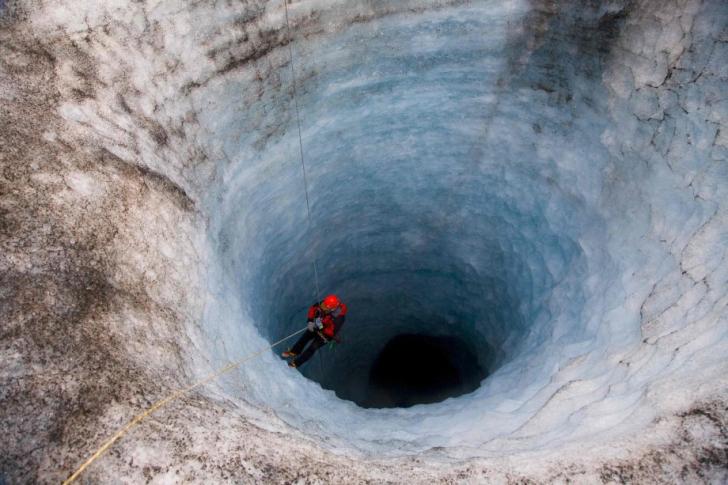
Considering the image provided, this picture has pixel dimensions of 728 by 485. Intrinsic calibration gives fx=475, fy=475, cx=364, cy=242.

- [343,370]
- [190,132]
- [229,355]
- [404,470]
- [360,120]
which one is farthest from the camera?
[343,370]

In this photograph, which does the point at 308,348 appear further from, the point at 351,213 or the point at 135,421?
the point at 135,421

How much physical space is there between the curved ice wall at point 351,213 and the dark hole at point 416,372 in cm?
205

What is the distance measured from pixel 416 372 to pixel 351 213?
3.81 meters

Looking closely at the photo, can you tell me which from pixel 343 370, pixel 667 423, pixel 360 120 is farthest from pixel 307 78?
pixel 343 370

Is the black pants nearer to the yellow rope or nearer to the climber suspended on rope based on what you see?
the climber suspended on rope

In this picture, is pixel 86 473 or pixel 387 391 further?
pixel 387 391

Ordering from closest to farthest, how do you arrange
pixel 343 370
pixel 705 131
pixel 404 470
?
pixel 404 470 < pixel 705 131 < pixel 343 370

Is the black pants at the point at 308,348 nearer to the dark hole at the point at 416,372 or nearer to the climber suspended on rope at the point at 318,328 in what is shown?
the climber suspended on rope at the point at 318,328

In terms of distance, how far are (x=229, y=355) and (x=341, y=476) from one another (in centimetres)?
128

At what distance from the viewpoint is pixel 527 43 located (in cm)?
436

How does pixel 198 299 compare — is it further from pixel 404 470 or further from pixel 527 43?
pixel 527 43

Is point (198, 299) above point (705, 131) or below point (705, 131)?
below

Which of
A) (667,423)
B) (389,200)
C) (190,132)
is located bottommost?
(667,423)

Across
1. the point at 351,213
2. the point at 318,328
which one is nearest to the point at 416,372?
the point at 318,328
